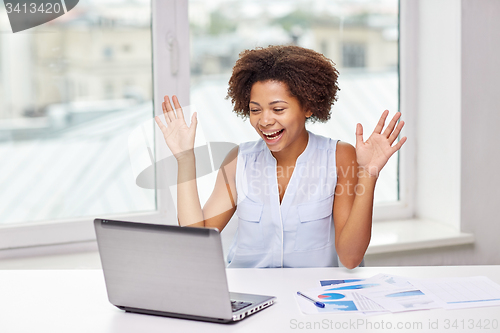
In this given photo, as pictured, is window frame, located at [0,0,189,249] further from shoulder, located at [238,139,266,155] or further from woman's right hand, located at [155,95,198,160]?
woman's right hand, located at [155,95,198,160]

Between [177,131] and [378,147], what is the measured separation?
0.58 m

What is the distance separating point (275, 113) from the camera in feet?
4.99

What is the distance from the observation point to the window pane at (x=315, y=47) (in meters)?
2.29

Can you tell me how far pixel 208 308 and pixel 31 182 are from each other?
4.56 feet

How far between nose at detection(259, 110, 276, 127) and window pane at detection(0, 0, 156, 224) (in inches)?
33.7

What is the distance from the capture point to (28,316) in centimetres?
108

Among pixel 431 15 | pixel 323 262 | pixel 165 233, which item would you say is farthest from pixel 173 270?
→ pixel 431 15

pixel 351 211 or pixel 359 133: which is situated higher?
pixel 359 133

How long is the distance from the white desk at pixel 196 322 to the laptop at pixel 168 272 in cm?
2

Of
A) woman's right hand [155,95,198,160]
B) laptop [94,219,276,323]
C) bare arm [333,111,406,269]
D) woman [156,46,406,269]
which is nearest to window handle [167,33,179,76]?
woman [156,46,406,269]

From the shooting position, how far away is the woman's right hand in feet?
4.94

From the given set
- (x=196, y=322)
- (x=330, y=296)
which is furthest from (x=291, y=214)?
(x=196, y=322)

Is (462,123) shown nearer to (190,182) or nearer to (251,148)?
(251,148)

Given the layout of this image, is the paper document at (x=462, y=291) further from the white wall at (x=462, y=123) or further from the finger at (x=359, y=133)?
the white wall at (x=462, y=123)
